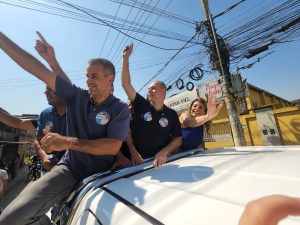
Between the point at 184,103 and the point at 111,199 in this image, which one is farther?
the point at 184,103

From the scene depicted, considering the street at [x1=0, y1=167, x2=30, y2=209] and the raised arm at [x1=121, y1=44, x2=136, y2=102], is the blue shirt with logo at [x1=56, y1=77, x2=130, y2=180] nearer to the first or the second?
the raised arm at [x1=121, y1=44, x2=136, y2=102]

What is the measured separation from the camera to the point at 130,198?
46.8 inches

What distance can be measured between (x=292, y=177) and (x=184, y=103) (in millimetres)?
15933

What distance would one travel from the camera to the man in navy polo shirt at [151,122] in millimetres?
2660

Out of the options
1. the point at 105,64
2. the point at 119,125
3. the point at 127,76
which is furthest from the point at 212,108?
the point at 105,64

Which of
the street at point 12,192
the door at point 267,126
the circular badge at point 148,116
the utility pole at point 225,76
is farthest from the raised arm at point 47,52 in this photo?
the door at point 267,126

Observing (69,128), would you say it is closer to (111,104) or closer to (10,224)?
(111,104)

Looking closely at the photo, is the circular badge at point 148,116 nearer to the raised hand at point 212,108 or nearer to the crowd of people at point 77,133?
the crowd of people at point 77,133

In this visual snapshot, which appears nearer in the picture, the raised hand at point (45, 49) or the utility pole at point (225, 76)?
the raised hand at point (45, 49)

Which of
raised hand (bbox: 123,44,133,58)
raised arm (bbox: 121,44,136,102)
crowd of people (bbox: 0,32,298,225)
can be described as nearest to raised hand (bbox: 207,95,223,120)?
crowd of people (bbox: 0,32,298,225)

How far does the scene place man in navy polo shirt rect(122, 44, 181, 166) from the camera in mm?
2660

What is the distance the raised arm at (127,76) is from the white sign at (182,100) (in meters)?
13.4

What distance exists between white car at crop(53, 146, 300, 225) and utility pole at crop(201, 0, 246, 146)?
25.1 feet

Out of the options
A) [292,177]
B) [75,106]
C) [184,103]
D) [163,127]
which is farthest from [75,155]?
[184,103]
